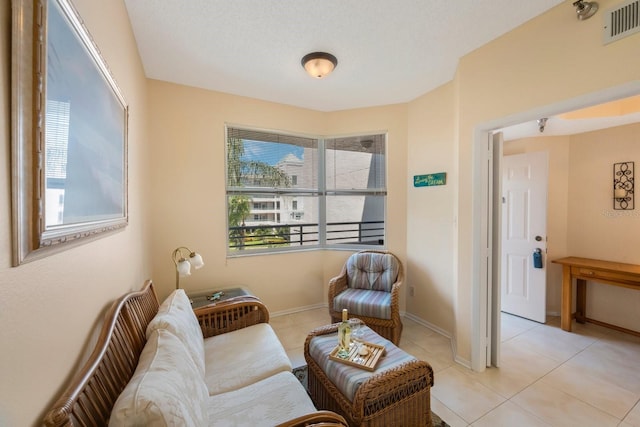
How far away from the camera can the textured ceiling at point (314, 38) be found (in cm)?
167

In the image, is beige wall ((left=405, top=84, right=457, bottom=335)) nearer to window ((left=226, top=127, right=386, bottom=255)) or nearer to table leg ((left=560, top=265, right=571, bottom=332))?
window ((left=226, top=127, right=386, bottom=255))

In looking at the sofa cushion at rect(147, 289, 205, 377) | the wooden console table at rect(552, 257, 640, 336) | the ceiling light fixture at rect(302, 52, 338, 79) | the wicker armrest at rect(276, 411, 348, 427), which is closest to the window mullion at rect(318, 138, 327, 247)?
the ceiling light fixture at rect(302, 52, 338, 79)

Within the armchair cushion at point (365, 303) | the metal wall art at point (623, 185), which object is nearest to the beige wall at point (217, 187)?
the armchair cushion at point (365, 303)

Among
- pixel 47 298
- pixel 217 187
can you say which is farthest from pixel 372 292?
pixel 47 298

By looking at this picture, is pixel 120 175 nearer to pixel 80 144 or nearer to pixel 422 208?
pixel 80 144

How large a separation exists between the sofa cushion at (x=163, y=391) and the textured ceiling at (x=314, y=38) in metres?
1.98

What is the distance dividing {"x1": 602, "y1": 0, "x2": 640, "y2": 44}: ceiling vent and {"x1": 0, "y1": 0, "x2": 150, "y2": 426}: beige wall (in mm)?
2483

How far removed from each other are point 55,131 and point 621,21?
8.40 feet

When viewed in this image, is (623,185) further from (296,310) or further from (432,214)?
(296,310)

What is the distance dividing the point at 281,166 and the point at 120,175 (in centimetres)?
203

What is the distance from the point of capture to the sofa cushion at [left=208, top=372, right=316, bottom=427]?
1.16 m

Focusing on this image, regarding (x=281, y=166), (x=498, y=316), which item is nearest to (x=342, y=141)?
(x=281, y=166)

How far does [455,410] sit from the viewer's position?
1.76m

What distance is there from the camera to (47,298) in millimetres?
678
